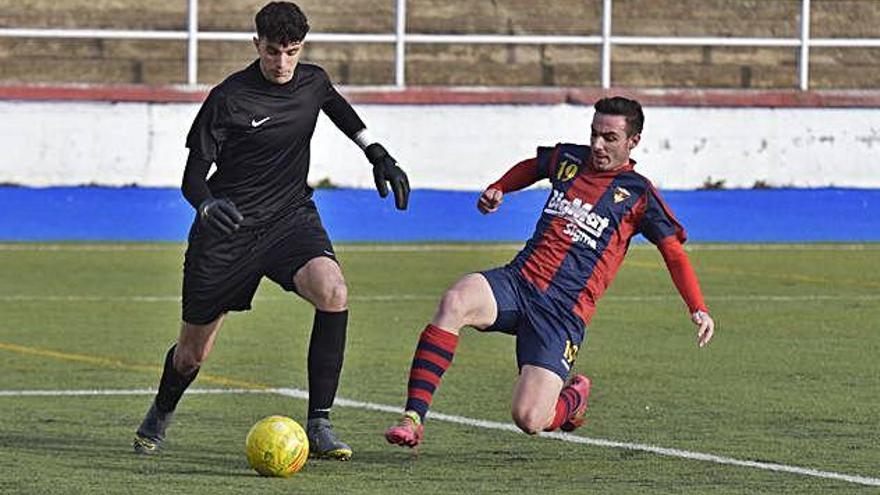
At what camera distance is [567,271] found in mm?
10016

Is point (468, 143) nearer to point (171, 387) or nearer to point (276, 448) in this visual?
point (171, 387)

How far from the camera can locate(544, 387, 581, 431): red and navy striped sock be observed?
995cm

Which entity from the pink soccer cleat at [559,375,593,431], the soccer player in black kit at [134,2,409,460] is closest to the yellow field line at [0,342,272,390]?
the soccer player in black kit at [134,2,409,460]

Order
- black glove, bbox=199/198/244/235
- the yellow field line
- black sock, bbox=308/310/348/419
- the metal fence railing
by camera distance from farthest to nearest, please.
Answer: the metal fence railing, the yellow field line, black sock, bbox=308/310/348/419, black glove, bbox=199/198/244/235

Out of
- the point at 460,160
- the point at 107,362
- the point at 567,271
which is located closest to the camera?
the point at 567,271

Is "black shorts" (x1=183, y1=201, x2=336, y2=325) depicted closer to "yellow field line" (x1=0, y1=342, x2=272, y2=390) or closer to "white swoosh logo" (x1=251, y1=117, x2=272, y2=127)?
"white swoosh logo" (x1=251, y1=117, x2=272, y2=127)

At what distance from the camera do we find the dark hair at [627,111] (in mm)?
9953

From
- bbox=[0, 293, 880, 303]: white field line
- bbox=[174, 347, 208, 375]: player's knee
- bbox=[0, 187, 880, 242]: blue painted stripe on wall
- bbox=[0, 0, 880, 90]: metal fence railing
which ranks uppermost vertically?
bbox=[0, 0, 880, 90]: metal fence railing

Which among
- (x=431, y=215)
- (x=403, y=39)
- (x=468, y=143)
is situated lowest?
(x=431, y=215)

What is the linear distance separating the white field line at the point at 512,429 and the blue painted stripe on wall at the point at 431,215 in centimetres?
1054

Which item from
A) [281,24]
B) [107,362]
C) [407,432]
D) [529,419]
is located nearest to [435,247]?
[107,362]

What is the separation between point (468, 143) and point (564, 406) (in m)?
13.6

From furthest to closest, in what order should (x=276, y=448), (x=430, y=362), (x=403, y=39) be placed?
1. (x=403, y=39)
2. (x=430, y=362)
3. (x=276, y=448)

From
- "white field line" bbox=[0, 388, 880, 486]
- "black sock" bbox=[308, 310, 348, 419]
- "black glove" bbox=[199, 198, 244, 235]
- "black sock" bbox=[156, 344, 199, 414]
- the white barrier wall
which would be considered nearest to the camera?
"white field line" bbox=[0, 388, 880, 486]
